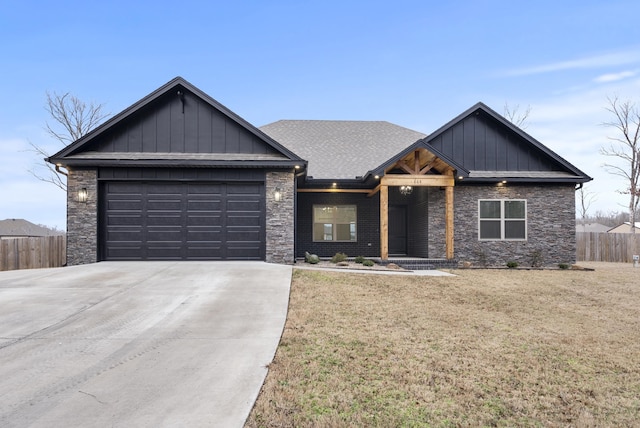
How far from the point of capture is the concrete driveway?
11.2ft

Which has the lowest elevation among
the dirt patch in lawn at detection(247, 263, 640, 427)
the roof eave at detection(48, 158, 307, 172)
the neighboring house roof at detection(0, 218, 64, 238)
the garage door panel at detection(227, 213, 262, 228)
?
the dirt patch in lawn at detection(247, 263, 640, 427)

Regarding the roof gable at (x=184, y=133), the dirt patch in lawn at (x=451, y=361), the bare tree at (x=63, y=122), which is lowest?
the dirt patch in lawn at (x=451, y=361)

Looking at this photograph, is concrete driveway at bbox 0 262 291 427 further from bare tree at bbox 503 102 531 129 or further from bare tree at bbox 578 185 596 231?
bare tree at bbox 578 185 596 231

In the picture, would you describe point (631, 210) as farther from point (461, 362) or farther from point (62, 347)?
point (62, 347)

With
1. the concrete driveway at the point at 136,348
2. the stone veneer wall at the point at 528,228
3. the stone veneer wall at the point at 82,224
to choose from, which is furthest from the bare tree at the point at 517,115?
the stone veneer wall at the point at 82,224

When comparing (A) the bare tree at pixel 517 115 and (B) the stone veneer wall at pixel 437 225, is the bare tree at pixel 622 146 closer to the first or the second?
(A) the bare tree at pixel 517 115

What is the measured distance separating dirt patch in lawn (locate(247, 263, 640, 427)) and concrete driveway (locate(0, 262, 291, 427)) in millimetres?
471

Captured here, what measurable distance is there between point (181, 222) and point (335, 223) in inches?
273

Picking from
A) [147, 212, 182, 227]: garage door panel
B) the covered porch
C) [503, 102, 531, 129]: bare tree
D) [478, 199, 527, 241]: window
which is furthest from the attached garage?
[503, 102, 531, 129]: bare tree

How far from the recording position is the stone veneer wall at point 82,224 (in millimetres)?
11906

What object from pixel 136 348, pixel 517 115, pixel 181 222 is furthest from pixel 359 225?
pixel 517 115

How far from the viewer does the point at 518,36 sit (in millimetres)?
18969

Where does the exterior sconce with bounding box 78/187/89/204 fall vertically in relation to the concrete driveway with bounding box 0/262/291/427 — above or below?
above

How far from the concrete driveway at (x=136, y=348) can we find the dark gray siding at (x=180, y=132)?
491cm
